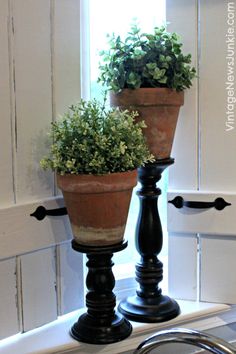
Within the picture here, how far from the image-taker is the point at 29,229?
1.16 m

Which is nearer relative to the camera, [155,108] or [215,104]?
[155,108]

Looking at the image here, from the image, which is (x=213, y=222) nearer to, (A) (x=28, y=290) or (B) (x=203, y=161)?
(B) (x=203, y=161)

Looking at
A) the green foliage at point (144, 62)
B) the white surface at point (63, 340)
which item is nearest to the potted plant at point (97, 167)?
the green foliage at point (144, 62)

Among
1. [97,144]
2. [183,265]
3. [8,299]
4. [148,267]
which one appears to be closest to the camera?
[97,144]

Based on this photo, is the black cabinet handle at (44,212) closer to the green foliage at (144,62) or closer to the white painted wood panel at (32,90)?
the white painted wood panel at (32,90)

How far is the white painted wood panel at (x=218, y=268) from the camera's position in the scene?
1.36 metres

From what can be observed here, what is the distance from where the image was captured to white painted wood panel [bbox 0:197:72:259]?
1113 millimetres

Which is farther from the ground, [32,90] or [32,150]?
[32,90]

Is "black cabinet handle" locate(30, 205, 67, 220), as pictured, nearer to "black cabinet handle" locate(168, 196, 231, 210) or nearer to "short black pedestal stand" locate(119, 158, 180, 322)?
"short black pedestal stand" locate(119, 158, 180, 322)

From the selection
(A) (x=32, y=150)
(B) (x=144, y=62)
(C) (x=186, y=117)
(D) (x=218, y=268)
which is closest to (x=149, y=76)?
(B) (x=144, y=62)

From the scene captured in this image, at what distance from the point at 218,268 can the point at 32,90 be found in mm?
695

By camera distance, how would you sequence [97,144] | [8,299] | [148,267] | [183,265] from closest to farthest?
1. [97,144]
2. [8,299]
3. [148,267]
4. [183,265]

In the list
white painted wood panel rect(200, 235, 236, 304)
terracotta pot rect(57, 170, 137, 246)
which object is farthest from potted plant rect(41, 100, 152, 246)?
white painted wood panel rect(200, 235, 236, 304)

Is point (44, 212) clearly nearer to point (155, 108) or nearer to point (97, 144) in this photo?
point (97, 144)
